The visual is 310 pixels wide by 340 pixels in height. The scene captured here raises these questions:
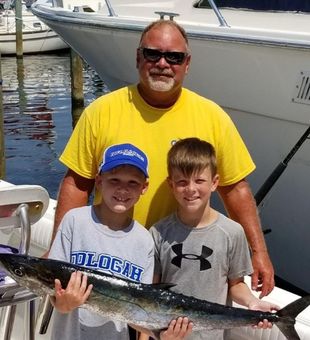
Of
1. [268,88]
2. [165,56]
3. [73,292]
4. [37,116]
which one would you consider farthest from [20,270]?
[37,116]

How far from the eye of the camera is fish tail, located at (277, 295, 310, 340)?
7.17ft

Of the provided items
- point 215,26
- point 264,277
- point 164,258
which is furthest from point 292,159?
point 164,258

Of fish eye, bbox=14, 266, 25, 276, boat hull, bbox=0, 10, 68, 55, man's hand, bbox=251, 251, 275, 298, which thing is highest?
fish eye, bbox=14, 266, 25, 276

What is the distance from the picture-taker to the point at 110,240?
2297 mm

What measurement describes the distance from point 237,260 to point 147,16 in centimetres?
390

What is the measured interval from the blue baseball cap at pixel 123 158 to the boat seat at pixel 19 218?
387mm

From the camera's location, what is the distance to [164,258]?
2424 mm

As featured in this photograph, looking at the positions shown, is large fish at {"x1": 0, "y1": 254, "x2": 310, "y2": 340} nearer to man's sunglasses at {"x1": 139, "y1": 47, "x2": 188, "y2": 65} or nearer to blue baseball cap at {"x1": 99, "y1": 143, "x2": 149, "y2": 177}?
blue baseball cap at {"x1": 99, "y1": 143, "x2": 149, "y2": 177}

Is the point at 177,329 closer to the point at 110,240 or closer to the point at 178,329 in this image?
the point at 178,329

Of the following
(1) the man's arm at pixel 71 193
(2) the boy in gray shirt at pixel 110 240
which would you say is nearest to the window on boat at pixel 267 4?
(1) the man's arm at pixel 71 193

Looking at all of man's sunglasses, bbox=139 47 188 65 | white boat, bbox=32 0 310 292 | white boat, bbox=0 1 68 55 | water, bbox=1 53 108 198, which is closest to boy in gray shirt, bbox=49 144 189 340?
man's sunglasses, bbox=139 47 188 65

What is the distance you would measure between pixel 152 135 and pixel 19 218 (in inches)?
24.7

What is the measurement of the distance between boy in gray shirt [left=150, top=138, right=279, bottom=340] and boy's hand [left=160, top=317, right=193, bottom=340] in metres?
0.32

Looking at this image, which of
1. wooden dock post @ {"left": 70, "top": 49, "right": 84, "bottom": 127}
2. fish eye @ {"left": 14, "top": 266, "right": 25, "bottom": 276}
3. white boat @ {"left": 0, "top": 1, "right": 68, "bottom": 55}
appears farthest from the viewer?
white boat @ {"left": 0, "top": 1, "right": 68, "bottom": 55}
